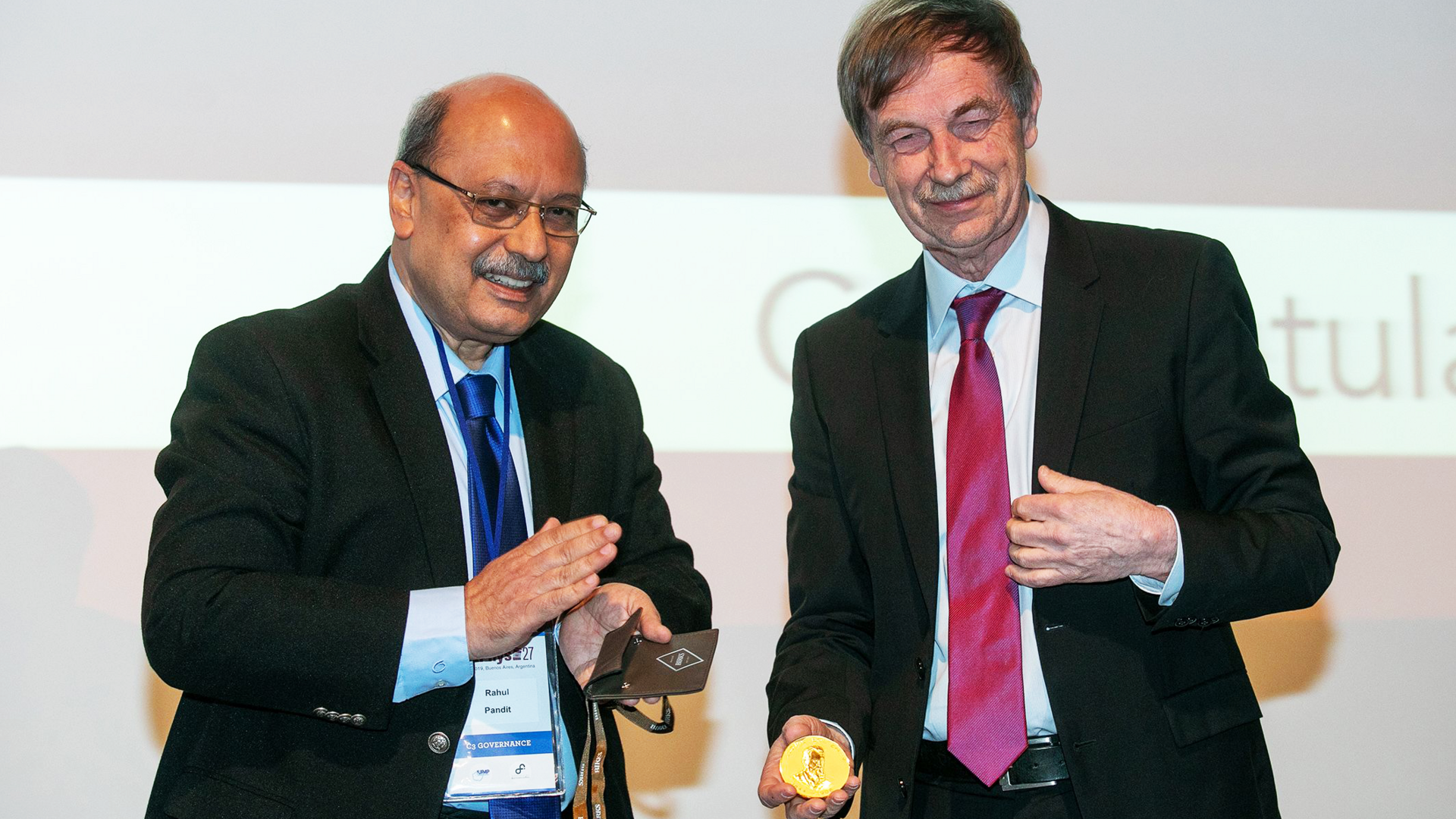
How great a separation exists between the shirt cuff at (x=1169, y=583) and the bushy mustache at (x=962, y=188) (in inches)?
26.2

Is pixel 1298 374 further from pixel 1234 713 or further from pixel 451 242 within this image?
pixel 451 242

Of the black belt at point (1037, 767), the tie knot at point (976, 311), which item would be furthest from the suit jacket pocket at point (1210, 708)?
the tie knot at point (976, 311)

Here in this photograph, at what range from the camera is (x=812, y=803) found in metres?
1.99

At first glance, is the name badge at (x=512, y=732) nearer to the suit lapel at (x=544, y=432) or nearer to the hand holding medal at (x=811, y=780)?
the suit lapel at (x=544, y=432)

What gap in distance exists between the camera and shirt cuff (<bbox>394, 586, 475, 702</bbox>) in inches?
75.6

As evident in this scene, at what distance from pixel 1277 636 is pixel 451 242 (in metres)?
2.88

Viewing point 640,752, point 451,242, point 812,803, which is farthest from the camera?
point 640,752

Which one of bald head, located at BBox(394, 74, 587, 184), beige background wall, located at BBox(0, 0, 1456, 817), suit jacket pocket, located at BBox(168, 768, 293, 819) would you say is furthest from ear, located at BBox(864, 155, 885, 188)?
suit jacket pocket, located at BBox(168, 768, 293, 819)

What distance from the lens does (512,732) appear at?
2.12m

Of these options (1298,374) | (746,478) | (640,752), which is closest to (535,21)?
(746,478)

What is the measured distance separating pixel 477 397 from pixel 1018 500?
996 mm

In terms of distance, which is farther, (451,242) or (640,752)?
(640,752)

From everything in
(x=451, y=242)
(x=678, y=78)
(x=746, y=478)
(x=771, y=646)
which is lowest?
(x=771, y=646)

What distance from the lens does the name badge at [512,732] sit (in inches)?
81.6
